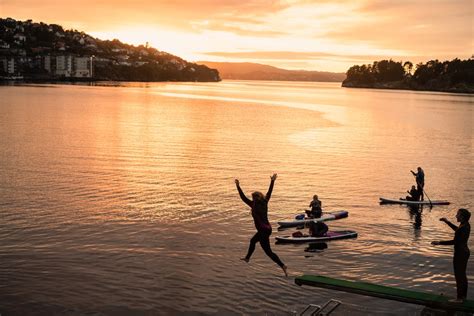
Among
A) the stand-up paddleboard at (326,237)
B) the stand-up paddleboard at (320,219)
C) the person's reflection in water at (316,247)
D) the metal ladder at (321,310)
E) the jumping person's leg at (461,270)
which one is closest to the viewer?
the metal ladder at (321,310)

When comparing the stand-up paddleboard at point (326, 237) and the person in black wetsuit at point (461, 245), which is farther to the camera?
the stand-up paddleboard at point (326, 237)

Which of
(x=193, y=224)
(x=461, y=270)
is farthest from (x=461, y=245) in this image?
(x=193, y=224)

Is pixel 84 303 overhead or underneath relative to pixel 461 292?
underneath

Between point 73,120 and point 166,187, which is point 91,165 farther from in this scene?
point 73,120

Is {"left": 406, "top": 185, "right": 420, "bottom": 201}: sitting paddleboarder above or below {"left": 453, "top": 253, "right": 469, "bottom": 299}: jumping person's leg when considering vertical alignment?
below

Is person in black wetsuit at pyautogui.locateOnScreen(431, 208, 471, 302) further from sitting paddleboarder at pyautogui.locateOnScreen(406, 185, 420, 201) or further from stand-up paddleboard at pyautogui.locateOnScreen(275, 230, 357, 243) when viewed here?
sitting paddleboarder at pyautogui.locateOnScreen(406, 185, 420, 201)

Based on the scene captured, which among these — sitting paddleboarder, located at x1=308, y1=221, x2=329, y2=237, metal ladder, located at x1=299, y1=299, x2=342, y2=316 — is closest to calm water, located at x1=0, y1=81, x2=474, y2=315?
metal ladder, located at x1=299, y1=299, x2=342, y2=316

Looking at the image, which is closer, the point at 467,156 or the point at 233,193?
the point at 233,193

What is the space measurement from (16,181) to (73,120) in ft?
174

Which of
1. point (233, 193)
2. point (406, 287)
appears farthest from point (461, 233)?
point (233, 193)

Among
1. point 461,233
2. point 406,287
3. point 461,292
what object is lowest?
point 406,287

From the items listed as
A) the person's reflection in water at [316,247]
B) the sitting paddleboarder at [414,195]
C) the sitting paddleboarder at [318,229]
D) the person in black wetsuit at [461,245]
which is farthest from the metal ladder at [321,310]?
the sitting paddleboarder at [414,195]

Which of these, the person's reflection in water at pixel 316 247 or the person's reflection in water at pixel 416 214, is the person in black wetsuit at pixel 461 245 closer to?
the person's reflection in water at pixel 316 247

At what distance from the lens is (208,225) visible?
1043 inches
